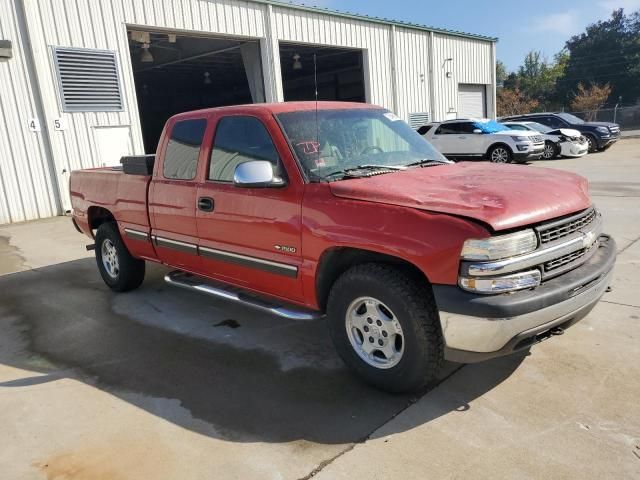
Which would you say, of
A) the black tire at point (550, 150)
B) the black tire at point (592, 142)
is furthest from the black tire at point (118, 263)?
the black tire at point (592, 142)

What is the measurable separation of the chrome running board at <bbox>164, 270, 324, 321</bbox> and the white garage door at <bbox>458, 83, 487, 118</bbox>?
872 inches

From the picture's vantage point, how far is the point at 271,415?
10.7 feet

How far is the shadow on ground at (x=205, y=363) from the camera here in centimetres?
322

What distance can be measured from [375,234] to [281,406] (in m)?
1.28

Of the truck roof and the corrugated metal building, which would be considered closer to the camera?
the truck roof

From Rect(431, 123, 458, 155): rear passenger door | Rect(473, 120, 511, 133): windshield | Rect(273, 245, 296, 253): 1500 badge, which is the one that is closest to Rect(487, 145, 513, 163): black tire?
Rect(473, 120, 511, 133): windshield

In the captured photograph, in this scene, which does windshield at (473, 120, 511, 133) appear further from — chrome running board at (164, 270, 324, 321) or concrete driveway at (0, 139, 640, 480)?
chrome running board at (164, 270, 324, 321)

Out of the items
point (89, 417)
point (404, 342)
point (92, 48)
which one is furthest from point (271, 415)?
point (92, 48)

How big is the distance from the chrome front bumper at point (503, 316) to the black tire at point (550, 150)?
1778 centimetres

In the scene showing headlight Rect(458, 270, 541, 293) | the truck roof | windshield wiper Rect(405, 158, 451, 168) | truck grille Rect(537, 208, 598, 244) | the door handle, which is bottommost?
headlight Rect(458, 270, 541, 293)

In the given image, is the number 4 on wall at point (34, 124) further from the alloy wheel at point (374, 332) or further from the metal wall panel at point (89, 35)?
the alloy wheel at point (374, 332)

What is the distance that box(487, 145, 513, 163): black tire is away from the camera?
16.9 m

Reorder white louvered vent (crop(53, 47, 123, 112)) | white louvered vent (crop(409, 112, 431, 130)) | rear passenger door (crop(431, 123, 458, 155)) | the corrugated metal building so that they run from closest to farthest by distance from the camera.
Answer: the corrugated metal building
white louvered vent (crop(53, 47, 123, 112))
rear passenger door (crop(431, 123, 458, 155))
white louvered vent (crop(409, 112, 431, 130))

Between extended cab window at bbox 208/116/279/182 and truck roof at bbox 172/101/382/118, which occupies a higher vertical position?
truck roof at bbox 172/101/382/118
